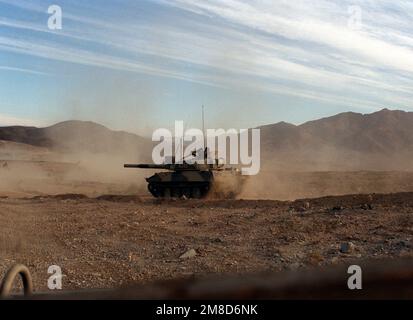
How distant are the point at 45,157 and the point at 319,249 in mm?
64346

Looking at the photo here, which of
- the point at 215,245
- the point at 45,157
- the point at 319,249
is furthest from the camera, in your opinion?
the point at 45,157

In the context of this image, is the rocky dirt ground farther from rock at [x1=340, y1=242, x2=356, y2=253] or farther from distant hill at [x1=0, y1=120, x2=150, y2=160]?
distant hill at [x1=0, y1=120, x2=150, y2=160]

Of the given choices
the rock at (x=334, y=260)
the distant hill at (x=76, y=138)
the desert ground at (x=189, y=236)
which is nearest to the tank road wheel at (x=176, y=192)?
the desert ground at (x=189, y=236)

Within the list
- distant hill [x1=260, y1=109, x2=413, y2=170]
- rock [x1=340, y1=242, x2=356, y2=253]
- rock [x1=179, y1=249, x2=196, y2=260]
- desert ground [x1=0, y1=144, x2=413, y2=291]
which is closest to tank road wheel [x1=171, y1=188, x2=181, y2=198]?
desert ground [x1=0, y1=144, x2=413, y2=291]

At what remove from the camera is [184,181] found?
22922 millimetres

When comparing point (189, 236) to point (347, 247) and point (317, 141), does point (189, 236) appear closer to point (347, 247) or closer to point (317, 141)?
point (347, 247)

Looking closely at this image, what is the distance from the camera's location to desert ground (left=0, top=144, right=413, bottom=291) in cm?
938

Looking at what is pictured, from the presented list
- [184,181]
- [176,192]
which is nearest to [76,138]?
[176,192]

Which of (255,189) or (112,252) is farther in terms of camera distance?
(255,189)

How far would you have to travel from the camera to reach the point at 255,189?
27031mm

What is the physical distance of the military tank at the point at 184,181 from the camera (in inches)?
897

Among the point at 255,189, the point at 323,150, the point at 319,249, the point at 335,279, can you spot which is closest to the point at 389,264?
the point at 335,279

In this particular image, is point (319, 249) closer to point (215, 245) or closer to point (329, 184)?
point (215, 245)

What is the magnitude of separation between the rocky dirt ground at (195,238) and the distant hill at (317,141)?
1827 inches
